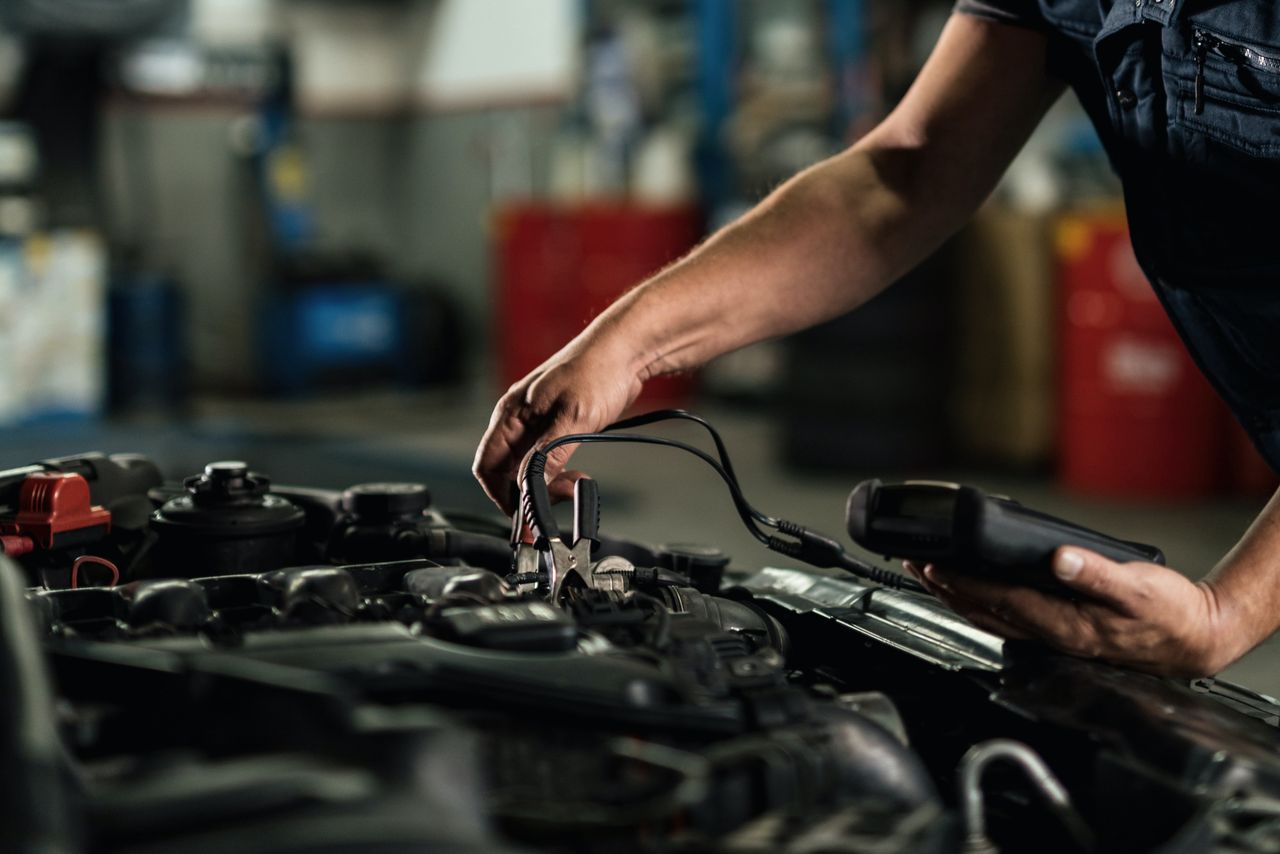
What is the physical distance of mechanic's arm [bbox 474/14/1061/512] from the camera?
1.48 metres

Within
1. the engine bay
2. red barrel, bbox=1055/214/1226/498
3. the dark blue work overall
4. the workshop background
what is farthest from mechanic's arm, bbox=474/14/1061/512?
red barrel, bbox=1055/214/1226/498

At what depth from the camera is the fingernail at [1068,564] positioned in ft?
3.23

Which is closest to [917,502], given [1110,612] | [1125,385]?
[1110,612]

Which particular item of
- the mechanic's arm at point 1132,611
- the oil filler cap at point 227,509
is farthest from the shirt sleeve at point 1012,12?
the oil filler cap at point 227,509

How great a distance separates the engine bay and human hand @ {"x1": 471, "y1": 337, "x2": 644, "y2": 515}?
15 centimetres

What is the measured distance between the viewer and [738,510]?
4.21ft

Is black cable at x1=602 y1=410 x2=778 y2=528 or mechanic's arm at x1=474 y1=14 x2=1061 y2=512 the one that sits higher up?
mechanic's arm at x1=474 y1=14 x2=1061 y2=512

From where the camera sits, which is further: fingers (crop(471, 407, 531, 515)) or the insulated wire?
fingers (crop(471, 407, 531, 515))

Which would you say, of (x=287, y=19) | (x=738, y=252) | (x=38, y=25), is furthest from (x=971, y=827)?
(x=287, y=19)

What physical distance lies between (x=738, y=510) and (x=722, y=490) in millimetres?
4170

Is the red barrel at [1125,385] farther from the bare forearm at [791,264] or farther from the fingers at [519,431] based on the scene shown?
the fingers at [519,431]

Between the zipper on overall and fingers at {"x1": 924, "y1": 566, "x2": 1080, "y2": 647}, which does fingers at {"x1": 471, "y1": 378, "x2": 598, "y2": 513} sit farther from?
the zipper on overall

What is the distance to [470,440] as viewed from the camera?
6.77 metres

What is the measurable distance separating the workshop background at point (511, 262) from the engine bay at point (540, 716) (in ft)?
7.86
